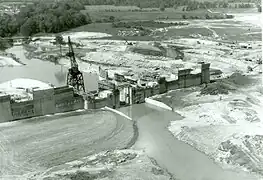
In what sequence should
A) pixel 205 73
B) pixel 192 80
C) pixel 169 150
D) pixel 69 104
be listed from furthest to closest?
1. pixel 205 73
2. pixel 192 80
3. pixel 69 104
4. pixel 169 150

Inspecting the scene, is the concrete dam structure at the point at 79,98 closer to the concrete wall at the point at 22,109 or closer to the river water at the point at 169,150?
the concrete wall at the point at 22,109

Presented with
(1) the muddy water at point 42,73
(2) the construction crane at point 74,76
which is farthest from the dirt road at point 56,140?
(1) the muddy water at point 42,73

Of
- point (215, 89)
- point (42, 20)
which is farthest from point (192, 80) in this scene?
point (42, 20)

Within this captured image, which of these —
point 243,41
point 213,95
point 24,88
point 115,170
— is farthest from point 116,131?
point 243,41

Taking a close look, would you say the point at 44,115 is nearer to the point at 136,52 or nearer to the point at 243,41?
the point at 136,52

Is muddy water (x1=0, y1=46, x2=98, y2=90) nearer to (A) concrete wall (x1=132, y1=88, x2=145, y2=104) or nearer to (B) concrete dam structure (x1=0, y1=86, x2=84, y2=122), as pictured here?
(A) concrete wall (x1=132, y1=88, x2=145, y2=104)

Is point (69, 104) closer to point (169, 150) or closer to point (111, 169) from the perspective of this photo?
point (169, 150)

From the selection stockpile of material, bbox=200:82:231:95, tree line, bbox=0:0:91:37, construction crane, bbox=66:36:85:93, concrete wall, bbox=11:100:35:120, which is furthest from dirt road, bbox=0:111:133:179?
tree line, bbox=0:0:91:37
